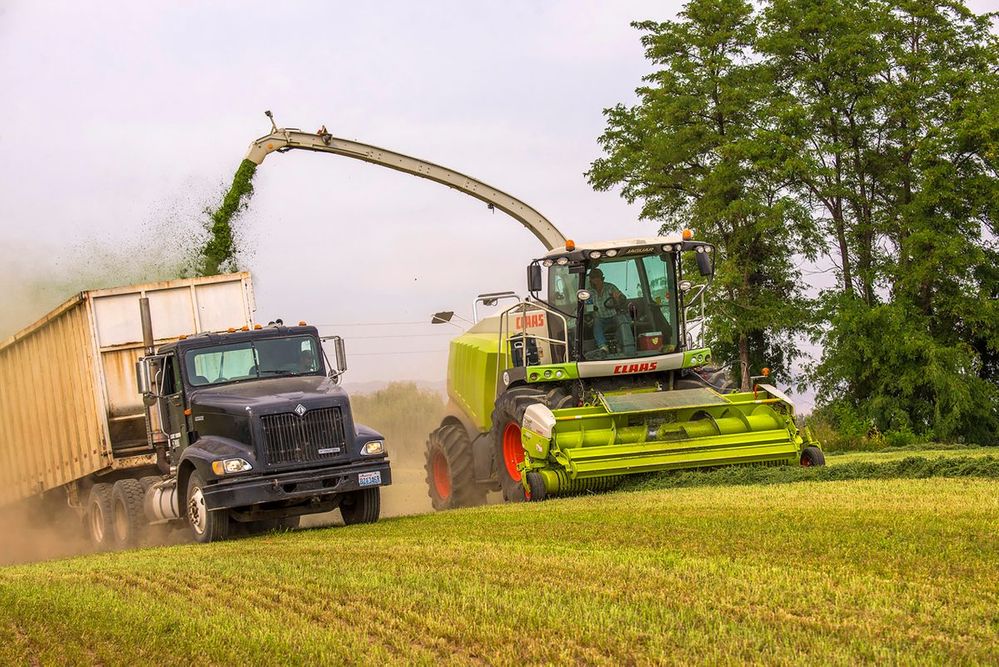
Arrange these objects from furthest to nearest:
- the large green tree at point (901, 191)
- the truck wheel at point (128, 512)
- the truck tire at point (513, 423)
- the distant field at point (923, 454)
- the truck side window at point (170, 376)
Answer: the large green tree at point (901, 191), the distant field at point (923, 454), the truck tire at point (513, 423), the truck wheel at point (128, 512), the truck side window at point (170, 376)

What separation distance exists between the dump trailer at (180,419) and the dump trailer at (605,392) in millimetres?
2476

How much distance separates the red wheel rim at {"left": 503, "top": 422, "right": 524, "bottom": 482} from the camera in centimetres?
1645

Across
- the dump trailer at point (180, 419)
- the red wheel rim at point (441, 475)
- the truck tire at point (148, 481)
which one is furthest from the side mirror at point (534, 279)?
the truck tire at point (148, 481)

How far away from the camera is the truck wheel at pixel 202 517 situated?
536 inches

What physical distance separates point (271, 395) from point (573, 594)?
7.02 m

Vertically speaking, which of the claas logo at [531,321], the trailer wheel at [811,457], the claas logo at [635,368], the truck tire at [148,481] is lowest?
the trailer wheel at [811,457]

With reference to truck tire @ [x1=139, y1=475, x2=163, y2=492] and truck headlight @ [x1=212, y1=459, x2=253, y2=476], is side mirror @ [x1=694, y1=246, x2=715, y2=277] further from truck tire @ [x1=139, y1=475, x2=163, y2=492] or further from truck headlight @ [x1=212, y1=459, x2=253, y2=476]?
truck tire @ [x1=139, y1=475, x2=163, y2=492]

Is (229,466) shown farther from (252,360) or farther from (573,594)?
(573,594)

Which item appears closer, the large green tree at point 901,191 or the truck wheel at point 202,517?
the truck wheel at point 202,517

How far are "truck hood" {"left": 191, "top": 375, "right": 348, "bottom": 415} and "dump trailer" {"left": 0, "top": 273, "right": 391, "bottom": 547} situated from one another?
0.7 inches

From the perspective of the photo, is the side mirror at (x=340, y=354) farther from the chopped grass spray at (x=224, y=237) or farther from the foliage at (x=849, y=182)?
Answer: the foliage at (x=849, y=182)

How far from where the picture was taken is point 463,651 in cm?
648

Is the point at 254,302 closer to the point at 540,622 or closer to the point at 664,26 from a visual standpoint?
the point at 540,622

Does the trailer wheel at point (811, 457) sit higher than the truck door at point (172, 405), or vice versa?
the truck door at point (172, 405)
